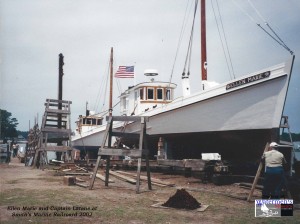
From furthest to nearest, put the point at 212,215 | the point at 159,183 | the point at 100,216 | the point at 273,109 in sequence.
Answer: the point at 273,109 → the point at 159,183 → the point at 212,215 → the point at 100,216

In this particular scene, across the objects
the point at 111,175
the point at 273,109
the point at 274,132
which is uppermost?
the point at 273,109

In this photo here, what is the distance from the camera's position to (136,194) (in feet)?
23.1

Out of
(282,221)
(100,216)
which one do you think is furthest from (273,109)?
(100,216)

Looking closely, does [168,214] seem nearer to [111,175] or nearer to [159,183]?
[159,183]

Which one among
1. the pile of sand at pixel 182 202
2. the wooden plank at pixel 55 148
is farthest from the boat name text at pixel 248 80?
the wooden plank at pixel 55 148

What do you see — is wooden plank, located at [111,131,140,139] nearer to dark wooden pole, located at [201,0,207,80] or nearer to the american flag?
dark wooden pole, located at [201,0,207,80]

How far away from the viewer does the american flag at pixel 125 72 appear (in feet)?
65.3

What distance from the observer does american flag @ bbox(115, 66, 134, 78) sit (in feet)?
65.3

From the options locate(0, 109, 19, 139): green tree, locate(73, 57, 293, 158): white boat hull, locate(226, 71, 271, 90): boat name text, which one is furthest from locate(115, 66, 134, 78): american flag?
locate(0, 109, 19, 139): green tree

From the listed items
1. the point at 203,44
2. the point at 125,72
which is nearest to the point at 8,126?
the point at 125,72

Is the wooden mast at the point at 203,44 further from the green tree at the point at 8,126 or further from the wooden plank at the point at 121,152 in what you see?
the green tree at the point at 8,126

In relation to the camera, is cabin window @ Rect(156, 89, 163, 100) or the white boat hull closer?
the white boat hull

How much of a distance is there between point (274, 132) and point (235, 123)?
4.92ft

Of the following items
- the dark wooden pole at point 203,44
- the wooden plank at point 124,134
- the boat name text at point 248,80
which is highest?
the dark wooden pole at point 203,44
